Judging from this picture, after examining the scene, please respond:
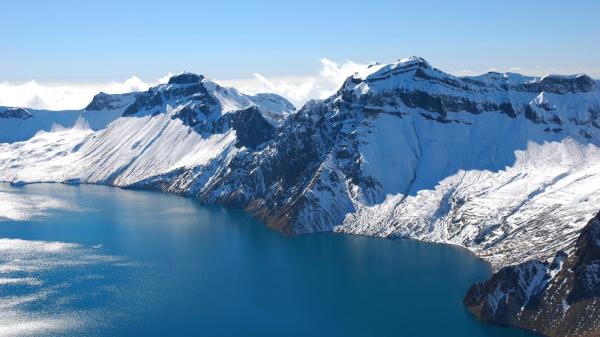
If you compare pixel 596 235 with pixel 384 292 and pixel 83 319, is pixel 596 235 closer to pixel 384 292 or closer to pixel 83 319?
pixel 384 292

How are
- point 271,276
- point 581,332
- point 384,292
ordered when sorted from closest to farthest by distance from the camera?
point 581,332, point 384,292, point 271,276

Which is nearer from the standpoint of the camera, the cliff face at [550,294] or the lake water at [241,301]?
the cliff face at [550,294]

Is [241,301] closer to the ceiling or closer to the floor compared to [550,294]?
closer to the floor

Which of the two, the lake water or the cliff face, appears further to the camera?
the lake water

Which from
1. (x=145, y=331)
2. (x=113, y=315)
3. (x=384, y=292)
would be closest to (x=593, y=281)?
(x=384, y=292)

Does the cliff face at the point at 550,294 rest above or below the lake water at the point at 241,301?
above

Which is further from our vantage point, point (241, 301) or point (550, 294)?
point (241, 301)

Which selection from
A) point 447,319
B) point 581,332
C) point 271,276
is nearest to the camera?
point 581,332

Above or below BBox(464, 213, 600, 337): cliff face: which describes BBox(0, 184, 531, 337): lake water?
below
